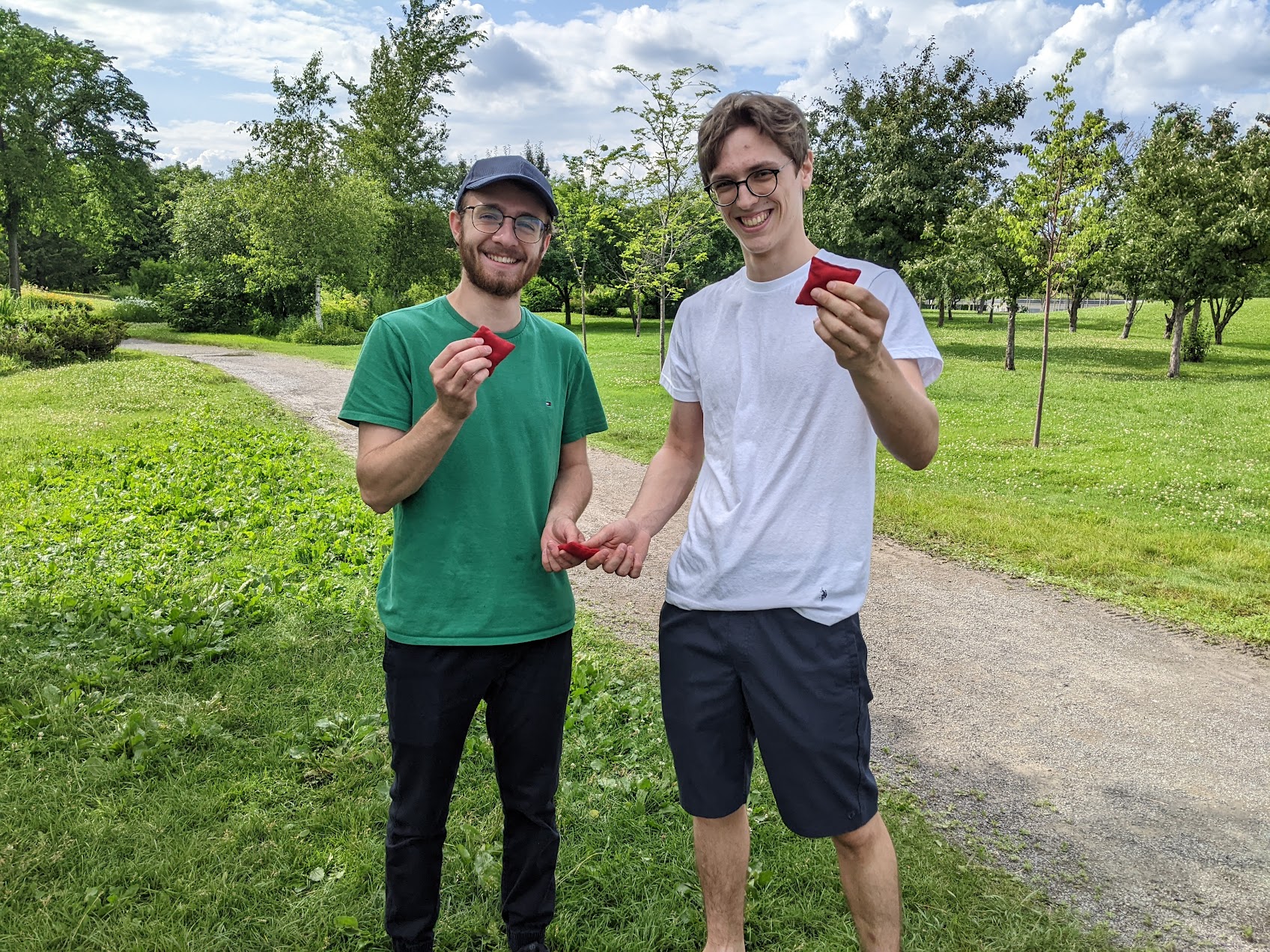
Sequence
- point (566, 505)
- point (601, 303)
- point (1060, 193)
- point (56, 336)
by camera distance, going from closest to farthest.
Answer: point (566, 505) → point (1060, 193) → point (56, 336) → point (601, 303)

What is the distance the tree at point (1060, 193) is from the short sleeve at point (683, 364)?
1265 cm

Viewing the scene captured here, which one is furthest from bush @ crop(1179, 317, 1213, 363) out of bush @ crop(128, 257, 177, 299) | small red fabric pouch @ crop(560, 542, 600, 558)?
bush @ crop(128, 257, 177, 299)

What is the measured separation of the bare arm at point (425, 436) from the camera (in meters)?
1.98

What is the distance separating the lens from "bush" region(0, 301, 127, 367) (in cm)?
2169

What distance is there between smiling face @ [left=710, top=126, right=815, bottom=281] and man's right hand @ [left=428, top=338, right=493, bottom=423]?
696 millimetres

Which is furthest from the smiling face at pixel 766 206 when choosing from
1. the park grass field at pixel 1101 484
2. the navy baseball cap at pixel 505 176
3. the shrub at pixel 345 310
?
the shrub at pixel 345 310

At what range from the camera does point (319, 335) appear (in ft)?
113

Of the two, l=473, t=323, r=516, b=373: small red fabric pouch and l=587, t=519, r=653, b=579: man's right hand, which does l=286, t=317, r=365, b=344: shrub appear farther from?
l=473, t=323, r=516, b=373: small red fabric pouch

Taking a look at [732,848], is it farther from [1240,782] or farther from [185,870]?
[1240,782]

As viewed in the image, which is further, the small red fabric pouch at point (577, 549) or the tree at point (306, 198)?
the tree at point (306, 198)

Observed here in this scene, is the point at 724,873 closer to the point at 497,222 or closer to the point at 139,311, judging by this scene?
the point at 497,222

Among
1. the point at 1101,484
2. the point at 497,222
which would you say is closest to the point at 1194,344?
the point at 1101,484

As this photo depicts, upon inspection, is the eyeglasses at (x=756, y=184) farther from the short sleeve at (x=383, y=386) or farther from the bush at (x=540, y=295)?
the bush at (x=540, y=295)

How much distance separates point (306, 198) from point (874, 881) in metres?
35.2
